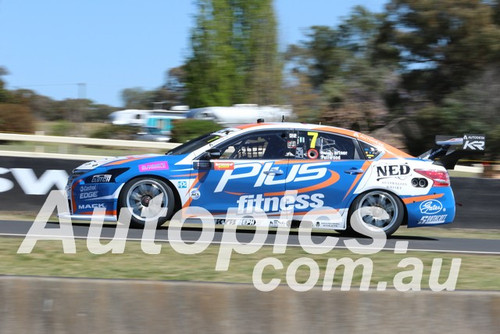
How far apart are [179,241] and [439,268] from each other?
8.94 feet

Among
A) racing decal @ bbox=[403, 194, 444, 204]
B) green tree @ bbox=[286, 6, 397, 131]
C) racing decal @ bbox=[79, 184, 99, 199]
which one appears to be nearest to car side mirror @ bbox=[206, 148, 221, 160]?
racing decal @ bbox=[79, 184, 99, 199]

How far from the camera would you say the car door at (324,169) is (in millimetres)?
9719

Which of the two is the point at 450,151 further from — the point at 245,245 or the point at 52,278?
the point at 52,278

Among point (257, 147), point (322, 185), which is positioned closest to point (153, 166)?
point (257, 147)

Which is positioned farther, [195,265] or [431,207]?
[431,207]

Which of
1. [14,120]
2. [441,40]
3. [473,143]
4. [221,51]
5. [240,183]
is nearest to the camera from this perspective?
[240,183]

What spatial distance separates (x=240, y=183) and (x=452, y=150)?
117 inches

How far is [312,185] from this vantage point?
9734mm

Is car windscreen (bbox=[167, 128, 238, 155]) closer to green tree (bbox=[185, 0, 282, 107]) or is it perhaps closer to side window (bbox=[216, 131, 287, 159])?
side window (bbox=[216, 131, 287, 159])

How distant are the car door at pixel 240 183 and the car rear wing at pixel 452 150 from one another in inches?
85.1

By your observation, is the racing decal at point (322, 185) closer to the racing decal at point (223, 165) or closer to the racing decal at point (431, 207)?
the racing decal at point (223, 165)

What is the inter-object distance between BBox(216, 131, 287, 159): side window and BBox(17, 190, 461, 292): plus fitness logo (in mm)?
584

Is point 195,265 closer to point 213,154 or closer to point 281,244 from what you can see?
point 281,244

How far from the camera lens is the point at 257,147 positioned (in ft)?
32.5
